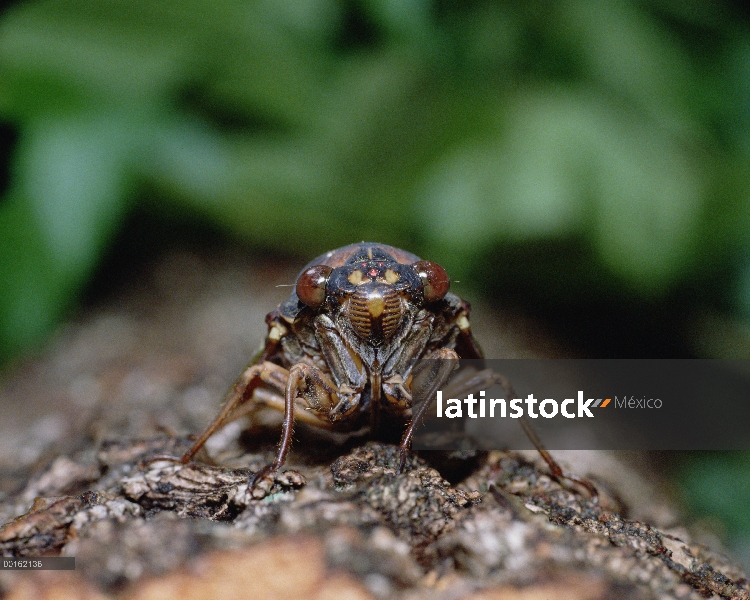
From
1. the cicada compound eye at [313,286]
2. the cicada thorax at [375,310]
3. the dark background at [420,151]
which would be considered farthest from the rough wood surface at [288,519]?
the dark background at [420,151]

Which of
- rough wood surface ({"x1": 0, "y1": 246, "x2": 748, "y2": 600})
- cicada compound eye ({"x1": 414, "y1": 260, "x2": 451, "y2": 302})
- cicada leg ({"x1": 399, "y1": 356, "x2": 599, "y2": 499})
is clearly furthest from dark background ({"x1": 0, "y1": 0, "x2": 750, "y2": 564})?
cicada leg ({"x1": 399, "y1": 356, "x2": 599, "y2": 499})

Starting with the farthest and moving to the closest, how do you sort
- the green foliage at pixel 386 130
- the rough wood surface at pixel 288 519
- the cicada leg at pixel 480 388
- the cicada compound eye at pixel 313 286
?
1. the green foliage at pixel 386 130
2. the cicada compound eye at pixel 313 286
3. the cicada leg at pixel 480 388
4. the rough wood surface at pixel 288 519

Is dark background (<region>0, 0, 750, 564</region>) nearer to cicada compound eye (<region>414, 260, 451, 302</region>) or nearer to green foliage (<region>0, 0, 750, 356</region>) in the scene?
green foliage (<region>0, 0, 750, 356</region>)

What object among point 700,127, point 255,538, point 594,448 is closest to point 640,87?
point 700,127

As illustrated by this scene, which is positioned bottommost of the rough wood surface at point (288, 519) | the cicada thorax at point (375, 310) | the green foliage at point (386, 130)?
the rough wood surface at point (288, 519)

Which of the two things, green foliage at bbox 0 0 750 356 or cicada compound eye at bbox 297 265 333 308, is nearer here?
cicada compound eye at bbox 297 265 333 308

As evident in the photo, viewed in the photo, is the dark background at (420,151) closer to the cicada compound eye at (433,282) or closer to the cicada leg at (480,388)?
the cicada compound eye at (433,282)

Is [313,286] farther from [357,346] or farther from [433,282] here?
[433,282]

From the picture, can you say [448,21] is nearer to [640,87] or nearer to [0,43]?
[640,87]
